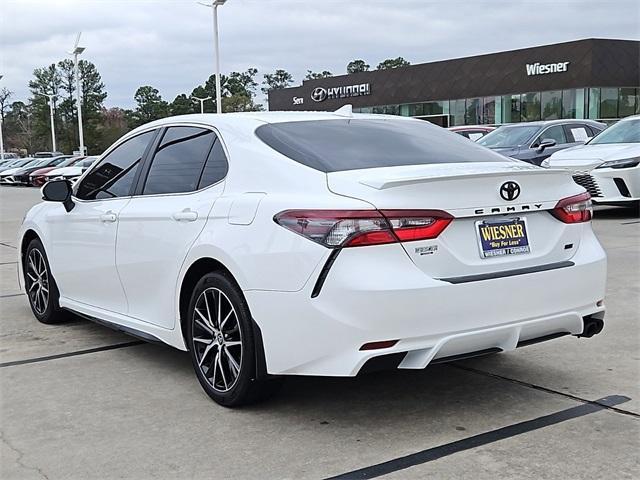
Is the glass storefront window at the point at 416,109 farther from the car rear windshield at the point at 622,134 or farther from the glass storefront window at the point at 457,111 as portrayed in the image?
the car rear windshield at the point at 622,134

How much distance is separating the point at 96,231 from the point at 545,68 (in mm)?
41766

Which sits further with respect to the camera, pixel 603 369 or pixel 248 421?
pixel 603 369

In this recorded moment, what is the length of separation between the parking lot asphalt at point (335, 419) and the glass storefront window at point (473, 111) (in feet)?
146

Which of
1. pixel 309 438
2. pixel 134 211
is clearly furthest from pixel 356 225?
pixel 134 211

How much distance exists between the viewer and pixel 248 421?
13.2 ft

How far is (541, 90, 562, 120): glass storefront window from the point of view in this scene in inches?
1705

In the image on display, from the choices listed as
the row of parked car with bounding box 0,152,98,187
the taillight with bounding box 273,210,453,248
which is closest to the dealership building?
the row of parked car with bounding box 0,152,98,187

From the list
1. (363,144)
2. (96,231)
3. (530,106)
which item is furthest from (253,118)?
(530,106)

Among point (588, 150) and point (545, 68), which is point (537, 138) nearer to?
point (588, 150)

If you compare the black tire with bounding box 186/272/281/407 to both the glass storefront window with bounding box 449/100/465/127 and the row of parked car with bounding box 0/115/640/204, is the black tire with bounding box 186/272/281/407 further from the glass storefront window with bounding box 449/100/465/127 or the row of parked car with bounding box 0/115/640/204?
the glass storefront window with bounding box 449/100/465/127

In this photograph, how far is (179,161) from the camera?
4867mm

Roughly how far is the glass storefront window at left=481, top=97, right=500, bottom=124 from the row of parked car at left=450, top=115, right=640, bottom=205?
3229cm

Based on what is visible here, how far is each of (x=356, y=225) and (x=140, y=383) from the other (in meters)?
1.92

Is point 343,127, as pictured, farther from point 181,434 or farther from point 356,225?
point 181,434
